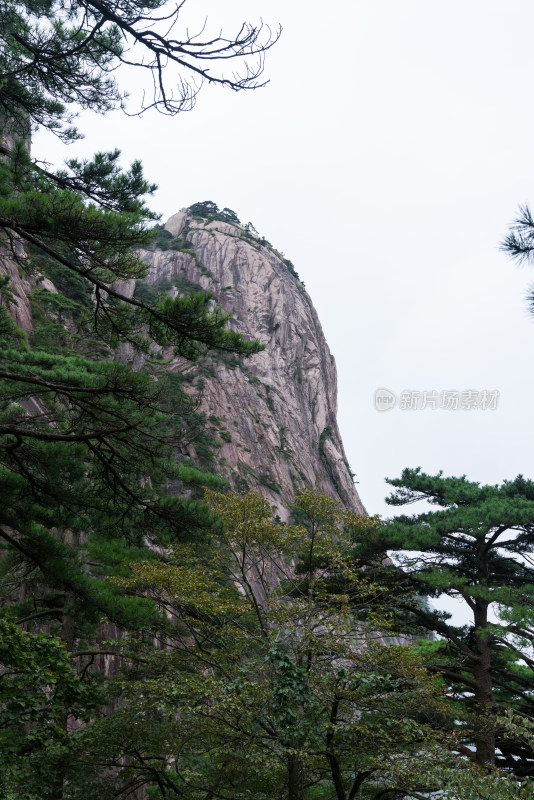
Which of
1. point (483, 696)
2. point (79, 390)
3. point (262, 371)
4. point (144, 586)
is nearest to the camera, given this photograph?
point (79, 390)

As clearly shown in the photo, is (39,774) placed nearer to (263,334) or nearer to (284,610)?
(284,610)

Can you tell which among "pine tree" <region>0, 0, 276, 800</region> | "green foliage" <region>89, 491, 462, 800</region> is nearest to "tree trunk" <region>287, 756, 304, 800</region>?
"green foliage" <region>89, 491, 462, 800</region>

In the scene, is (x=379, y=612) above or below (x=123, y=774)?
above

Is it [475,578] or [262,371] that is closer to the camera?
[475,578]

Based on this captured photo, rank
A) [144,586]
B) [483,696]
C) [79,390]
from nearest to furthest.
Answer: [79,390] → [144,586] → [483,696]

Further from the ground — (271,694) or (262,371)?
(262,371)

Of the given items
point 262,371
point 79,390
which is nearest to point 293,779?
point 79,390

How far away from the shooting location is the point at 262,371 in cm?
4412

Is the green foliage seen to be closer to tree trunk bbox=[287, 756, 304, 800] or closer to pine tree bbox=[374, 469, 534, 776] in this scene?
tree trunk bbox=[287, 756, 304, 800]

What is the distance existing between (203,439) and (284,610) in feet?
88.5

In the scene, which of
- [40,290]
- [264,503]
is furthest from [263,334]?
[264,503]

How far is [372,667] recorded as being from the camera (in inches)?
229

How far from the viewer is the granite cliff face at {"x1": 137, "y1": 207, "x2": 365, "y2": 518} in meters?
37.3

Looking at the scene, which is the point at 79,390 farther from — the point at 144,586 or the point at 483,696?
the point at 483,696
